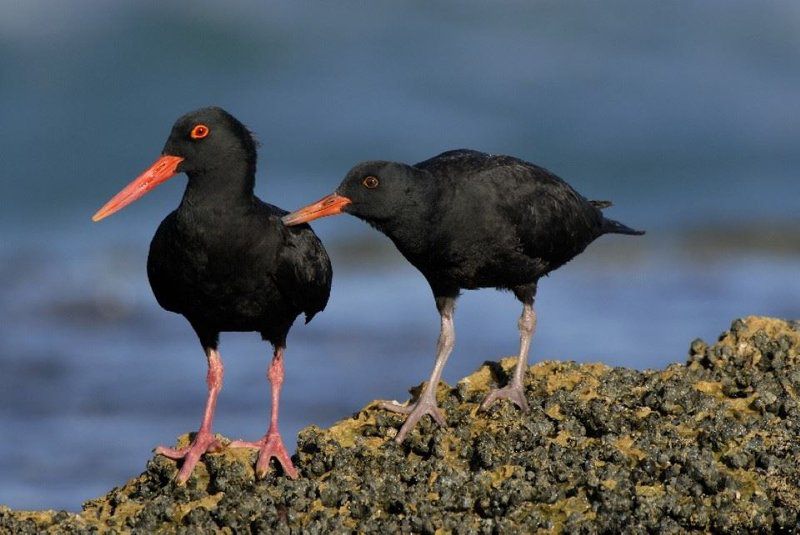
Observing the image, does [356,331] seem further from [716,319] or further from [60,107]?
[60,107]

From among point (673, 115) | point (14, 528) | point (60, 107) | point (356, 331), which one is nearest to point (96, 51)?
point (60, 107)

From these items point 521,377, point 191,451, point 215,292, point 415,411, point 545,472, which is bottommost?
point 545,472

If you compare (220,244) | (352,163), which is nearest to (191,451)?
(220,244)

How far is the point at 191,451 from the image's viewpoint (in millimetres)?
5793

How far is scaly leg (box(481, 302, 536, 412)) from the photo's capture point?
6.00 metres

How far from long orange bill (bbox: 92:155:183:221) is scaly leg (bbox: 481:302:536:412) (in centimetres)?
197

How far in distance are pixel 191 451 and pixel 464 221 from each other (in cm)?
187

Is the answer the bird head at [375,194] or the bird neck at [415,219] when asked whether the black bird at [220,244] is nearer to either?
the bird head at [375,194]

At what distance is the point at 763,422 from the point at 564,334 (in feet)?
20.5

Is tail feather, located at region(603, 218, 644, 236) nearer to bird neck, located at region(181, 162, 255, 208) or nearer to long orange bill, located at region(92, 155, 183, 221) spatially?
bird neck, located at region(181, 162, 255, 208)

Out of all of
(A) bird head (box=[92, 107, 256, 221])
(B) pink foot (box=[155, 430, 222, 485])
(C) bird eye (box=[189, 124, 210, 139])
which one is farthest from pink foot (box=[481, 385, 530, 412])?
(C) bird eye (box=[189, 124, 210, 139])

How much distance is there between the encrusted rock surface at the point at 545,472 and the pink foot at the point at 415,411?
54 mm

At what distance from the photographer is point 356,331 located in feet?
39.8

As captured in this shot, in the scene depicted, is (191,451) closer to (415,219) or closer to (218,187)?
(218,187)
